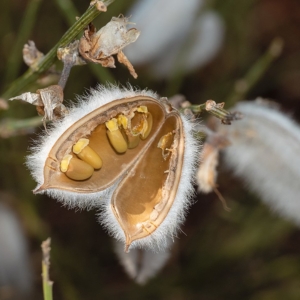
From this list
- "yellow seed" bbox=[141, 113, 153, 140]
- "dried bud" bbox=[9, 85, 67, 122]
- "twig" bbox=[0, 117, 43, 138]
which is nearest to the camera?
"dried bud" bbox=[9, 85, 67, 122]

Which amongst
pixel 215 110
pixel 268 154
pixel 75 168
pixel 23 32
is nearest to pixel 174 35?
Result: pixel 23 32

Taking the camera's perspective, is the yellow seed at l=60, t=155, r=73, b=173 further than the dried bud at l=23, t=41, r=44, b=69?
No

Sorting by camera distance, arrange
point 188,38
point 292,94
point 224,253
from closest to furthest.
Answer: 1. point 188,38
2. point 224,253
3. point 292,94

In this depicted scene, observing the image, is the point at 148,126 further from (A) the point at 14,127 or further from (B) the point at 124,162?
(A) the point at 14,127

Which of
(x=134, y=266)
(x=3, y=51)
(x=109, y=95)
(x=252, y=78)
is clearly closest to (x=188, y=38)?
(x=252, y=78)

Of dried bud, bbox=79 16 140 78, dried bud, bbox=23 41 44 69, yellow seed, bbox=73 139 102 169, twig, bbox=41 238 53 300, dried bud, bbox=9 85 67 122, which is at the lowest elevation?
twig, bbox=41 238 53 300

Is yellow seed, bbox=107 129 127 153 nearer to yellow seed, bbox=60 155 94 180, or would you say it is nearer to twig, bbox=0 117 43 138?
yellow seed, bbox=60 155 94 180


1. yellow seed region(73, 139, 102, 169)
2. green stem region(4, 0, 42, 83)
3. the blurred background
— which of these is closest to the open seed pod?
yellow seed region(73, 139, 102, 169)

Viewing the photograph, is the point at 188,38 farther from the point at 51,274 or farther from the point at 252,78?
the point at 51,274

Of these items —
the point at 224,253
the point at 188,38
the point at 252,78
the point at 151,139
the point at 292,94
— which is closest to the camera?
the point at 151,139
